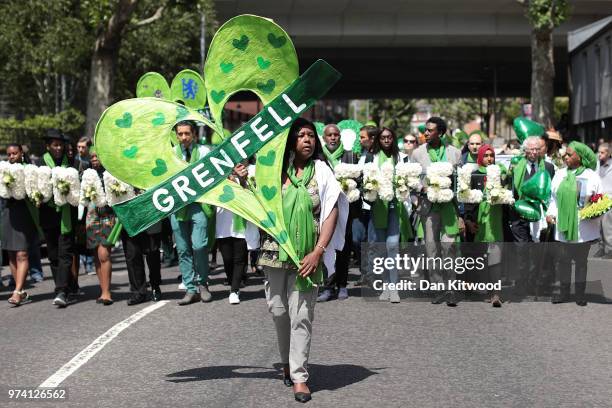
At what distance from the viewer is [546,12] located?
29188mm

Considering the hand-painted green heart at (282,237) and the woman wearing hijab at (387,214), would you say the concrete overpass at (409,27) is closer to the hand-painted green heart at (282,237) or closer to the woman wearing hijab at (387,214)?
the woman wearing hijab at (387,214)

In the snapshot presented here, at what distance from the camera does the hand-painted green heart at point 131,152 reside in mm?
7492

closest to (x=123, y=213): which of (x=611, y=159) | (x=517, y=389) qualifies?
(x=517, y=389)

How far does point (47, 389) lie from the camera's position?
24.5 feet

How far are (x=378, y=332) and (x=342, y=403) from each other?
2.81 meters

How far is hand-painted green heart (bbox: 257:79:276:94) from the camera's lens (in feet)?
24.4

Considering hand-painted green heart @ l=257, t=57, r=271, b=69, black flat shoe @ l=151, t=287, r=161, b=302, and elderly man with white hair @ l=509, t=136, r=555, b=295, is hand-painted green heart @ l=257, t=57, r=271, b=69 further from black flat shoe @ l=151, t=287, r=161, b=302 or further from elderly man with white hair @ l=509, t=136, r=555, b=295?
black flat shoe @ l=151, t=287, r=161, b=302

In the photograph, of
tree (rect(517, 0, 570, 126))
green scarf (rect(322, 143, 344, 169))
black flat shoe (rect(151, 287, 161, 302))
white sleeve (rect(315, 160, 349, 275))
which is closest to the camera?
white sleeve (rect(315, 160, 349, 275))

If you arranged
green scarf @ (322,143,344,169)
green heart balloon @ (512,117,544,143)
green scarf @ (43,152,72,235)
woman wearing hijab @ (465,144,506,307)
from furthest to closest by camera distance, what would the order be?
green scarf @ (322,143,344,169) → green heart balloon @ (512,117,544,143) → green scarf @ (43,152,72,235) → woman wearing hijab @ (465,144,506,307)

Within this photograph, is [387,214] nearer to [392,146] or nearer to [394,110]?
[392,146]

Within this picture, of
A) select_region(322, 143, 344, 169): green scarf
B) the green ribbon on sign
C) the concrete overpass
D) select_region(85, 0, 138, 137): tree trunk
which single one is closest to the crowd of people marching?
select_region(322, 143, 344, 169): green scarf

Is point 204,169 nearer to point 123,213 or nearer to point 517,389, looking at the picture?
point 123,213

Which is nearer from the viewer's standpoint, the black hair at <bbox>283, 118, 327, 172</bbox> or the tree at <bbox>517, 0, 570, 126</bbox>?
the black hair at <bbox>283, 118, 327, 172</bbox>

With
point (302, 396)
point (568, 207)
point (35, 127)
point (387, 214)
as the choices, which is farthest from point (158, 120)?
point (35, 127)
